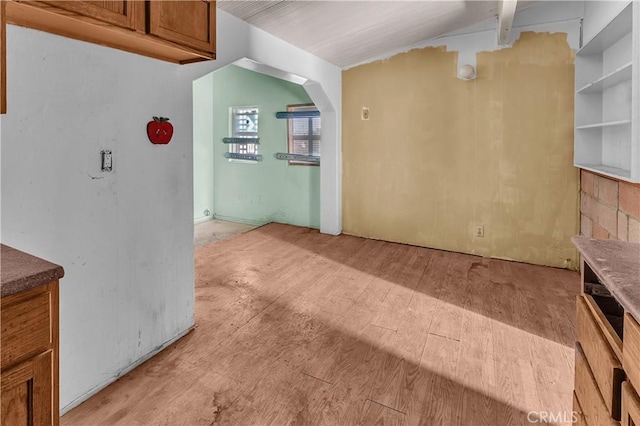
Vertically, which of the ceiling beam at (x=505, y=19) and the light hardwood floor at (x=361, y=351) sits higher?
the ceiling beam at (x=505, y=19)

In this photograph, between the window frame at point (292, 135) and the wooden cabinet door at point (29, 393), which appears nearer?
the wooden cabinet door at point (29, 393)

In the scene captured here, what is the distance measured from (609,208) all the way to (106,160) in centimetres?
338

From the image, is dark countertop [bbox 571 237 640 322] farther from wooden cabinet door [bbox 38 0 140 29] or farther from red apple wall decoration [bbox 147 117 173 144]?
red apple wall decoration [bbox 147 117 173 144]

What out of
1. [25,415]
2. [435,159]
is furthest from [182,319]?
[435,159]

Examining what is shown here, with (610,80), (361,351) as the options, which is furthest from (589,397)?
(610,80)

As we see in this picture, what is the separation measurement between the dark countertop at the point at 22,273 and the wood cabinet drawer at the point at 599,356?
1.49 m

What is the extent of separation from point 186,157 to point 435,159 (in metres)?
2.94

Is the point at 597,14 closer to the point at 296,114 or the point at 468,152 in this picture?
the point at 468,152

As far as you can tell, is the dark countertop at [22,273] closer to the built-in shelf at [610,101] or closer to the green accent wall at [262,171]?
the built-in shelf at [610,101]

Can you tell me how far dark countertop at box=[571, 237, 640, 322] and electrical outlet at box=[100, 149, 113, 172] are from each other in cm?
204

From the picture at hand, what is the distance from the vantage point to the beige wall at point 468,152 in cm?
363

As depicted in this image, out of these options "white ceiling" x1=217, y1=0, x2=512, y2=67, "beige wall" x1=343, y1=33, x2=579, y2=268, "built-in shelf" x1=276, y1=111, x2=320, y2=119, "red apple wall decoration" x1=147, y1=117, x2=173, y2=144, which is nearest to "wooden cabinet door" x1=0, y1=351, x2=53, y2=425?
"red apple wall decoration" x1=147, y1=117, x2=173, y2=144

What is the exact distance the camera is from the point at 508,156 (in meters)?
3.84

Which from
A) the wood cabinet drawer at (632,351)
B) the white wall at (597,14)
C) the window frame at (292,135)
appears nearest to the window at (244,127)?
the window frame at (292,135)
